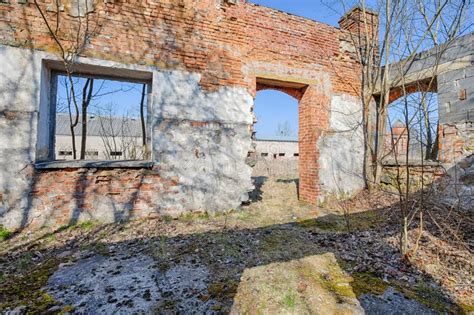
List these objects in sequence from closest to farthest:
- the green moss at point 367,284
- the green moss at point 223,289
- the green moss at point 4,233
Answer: the green moss at point 223,289
the green moss at point 367,284
the green moss at point 4,233

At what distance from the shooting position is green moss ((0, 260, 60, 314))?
83.6 inches

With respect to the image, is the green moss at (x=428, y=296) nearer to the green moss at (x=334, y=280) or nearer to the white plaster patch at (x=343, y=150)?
the green moss at (x=334, y=280)

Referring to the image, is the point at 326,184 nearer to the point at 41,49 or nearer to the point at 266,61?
the point at 266,61

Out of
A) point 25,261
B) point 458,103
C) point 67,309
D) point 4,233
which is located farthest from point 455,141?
point 4,233

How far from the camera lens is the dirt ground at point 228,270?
219cm

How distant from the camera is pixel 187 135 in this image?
4.94m

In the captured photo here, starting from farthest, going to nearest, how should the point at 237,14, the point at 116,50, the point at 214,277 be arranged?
the point at 237,14
the point at 116,50
the point at 214,277

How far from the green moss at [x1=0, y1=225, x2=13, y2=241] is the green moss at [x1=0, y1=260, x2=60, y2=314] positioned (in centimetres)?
136

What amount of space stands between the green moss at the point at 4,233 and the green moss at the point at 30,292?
1365mm

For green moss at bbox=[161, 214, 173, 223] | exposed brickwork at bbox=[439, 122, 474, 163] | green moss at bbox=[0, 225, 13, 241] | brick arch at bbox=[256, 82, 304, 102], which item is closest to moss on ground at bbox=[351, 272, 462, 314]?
green moss at bbox=[161, 214, 173, 223]

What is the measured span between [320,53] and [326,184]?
3.20 metres

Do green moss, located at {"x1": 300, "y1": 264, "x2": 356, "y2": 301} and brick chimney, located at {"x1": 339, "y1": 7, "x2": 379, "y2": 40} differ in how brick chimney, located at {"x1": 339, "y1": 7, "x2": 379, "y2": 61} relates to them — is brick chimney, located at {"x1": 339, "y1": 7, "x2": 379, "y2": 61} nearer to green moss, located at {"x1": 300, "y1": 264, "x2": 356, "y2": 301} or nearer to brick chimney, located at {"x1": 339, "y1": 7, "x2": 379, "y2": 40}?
brick chimney, located at {"x1": 339, "y1": 7, "x2": 379, "y2": 40}

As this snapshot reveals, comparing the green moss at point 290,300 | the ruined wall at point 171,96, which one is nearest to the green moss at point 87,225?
the ruined wall at point 171,96

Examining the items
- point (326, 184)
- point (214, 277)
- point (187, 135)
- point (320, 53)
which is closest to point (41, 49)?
point (187, 135)
